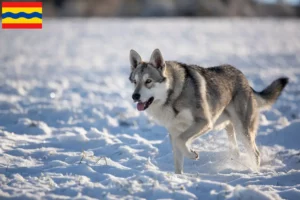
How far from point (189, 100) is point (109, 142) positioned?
6.08 ft

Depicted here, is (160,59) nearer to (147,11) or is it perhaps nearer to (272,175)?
(272,175)

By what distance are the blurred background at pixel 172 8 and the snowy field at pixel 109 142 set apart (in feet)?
93.8

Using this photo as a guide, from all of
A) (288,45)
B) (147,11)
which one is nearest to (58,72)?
(288,45)

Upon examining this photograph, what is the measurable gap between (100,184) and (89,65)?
12187 millimetres

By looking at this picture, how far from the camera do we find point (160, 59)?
4922 mm

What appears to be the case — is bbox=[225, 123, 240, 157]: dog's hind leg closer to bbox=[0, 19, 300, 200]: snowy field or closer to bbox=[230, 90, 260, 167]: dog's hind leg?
bbox=[0, 19, 300, 200]: snowy field

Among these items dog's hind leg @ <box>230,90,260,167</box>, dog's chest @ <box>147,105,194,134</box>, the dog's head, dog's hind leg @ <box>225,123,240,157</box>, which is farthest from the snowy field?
the dog's head

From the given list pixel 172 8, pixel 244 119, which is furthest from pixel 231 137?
pixel 172 8

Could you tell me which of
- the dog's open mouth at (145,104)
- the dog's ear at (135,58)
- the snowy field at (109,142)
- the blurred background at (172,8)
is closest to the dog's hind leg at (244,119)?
the snowy field at (109,142)

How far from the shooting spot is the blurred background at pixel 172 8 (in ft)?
145

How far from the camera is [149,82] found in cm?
482

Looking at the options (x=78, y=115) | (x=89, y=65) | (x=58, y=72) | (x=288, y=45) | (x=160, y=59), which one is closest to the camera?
(x=160, y=59)

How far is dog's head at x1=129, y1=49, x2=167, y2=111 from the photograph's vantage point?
4.72m

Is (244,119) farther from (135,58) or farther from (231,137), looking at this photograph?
(135,58)
